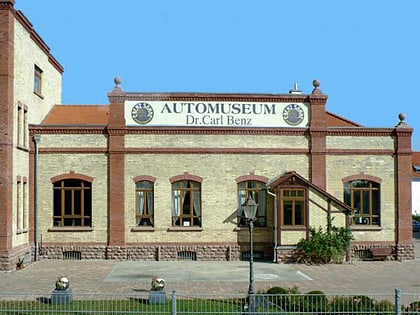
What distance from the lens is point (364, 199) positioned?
2748cm

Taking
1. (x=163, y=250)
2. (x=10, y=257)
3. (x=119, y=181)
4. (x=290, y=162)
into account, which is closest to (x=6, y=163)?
(x=10, y=257)

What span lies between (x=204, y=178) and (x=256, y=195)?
7.77 feet

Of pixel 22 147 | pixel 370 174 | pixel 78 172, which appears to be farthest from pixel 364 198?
pixel 22 147

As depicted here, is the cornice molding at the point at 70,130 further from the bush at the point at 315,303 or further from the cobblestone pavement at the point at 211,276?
the bush at the point at 315,303

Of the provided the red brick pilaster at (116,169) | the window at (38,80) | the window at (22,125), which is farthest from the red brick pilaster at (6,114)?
the window at (38,80)

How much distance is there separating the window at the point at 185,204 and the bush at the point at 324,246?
15.0ft

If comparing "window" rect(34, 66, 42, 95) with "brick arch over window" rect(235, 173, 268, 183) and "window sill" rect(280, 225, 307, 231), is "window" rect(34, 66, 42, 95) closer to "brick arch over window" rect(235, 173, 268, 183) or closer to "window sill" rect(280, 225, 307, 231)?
"brick arch over window" rect(235, 173, 268, 183)

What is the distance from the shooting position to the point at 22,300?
1605cm

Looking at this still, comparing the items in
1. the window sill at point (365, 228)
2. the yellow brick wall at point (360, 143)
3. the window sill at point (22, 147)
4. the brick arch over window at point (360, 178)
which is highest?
the yellow brick wall at point (360, 143)

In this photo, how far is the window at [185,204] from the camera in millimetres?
26828

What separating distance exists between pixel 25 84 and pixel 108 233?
7.01 metres

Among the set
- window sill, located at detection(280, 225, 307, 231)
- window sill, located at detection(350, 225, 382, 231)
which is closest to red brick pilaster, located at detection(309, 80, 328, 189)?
window sill, located at detection(350, 225, 382, 231)

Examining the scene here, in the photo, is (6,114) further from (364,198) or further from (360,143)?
(364,198)

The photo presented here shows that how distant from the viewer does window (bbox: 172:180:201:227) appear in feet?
88.0
